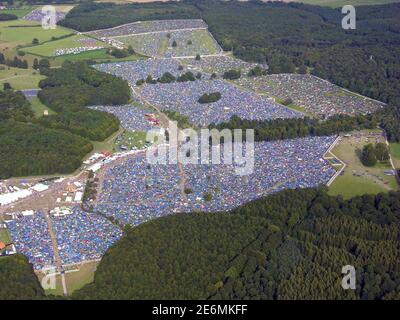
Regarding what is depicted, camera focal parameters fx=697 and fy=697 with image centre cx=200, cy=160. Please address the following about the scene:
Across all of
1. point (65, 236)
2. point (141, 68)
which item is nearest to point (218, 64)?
point (141, 68)

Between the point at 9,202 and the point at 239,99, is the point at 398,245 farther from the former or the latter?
the point at 239,99

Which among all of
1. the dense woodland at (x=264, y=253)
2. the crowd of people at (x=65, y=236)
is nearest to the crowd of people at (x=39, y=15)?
the crowd of people at (x=65, y=236)

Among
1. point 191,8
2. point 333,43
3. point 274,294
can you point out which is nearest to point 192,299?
point 274,294

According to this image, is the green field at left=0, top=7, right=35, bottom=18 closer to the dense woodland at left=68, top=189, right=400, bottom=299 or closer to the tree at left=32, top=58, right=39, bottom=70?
the tree at left=32, top=58, right=39, bottom=70

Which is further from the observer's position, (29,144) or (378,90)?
(378,90)

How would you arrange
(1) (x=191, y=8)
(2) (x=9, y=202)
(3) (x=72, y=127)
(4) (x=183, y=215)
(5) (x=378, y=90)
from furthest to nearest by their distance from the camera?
1. (1) (x=191, y=8)
2. (5) (x=378, y=90)
3. (3) (x=72, y=127)
4. (2) (x=9, y=202)
5. (4) (x=183, y=215)

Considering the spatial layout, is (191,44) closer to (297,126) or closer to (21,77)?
(21,77)
